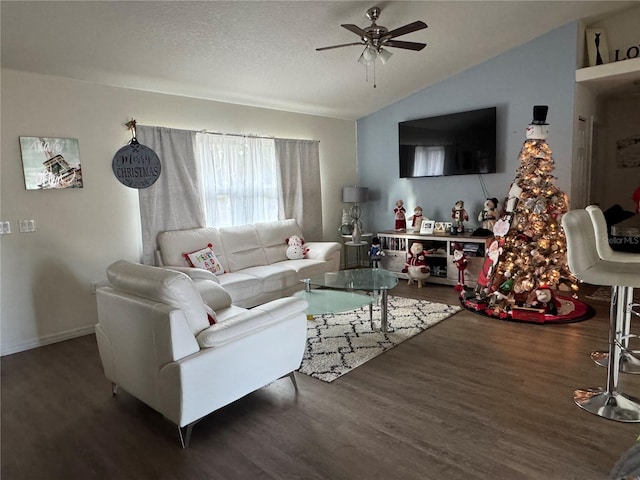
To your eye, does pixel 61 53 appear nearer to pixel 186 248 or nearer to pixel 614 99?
pixel 186 248

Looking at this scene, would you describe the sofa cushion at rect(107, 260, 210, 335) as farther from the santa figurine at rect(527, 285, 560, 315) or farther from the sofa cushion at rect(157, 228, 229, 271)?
the santa figurine at rect(527, 285, 560, 315)

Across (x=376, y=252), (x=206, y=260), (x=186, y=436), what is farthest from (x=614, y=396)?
(x=206, y=260)

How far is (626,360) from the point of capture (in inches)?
120

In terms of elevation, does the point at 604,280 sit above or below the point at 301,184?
below

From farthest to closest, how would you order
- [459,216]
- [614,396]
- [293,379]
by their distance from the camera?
[459,216]
[293,379]
[614,396]

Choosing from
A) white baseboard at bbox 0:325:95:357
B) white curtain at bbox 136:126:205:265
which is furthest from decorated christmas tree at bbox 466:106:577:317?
white baseboard at bbox 0:325:95:357

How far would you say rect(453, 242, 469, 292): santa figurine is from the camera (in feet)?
16.5

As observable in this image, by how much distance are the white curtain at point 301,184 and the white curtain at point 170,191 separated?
134 cm

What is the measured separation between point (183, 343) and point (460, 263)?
3.77 metres

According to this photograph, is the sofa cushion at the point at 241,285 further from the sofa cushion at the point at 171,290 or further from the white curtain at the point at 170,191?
the sofa cushion at the point at 171,290

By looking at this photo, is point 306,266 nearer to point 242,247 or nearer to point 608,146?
point 242,247

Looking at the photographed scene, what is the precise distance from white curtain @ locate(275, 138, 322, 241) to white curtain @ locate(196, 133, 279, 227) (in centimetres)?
14

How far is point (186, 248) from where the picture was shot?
14.7 feet

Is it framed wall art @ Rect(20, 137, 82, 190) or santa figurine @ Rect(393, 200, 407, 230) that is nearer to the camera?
framed wall art @ Rect(20, 137, 82, 190)
